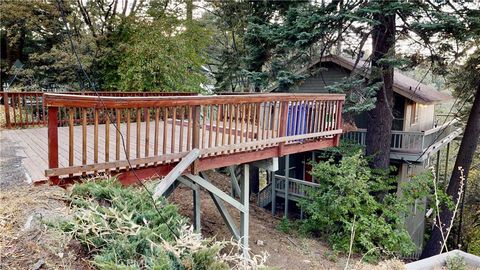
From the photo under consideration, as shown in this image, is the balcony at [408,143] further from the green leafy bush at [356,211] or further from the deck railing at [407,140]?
the green leafy bush at [356,211]

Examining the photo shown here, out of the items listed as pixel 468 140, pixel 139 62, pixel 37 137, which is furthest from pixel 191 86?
pixel 468 140

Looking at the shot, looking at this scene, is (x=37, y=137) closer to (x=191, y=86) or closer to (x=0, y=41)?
(x=191, y=86)

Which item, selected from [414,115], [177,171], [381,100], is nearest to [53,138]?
[177,171]

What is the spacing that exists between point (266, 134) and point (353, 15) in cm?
372

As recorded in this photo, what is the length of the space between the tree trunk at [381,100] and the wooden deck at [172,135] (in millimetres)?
2331

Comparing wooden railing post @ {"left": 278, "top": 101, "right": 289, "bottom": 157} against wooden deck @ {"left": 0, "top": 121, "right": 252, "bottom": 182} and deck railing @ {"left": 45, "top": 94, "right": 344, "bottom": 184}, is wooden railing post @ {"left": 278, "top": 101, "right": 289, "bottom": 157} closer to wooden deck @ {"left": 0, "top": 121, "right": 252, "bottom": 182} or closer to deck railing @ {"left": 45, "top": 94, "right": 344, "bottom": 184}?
deck railing @ {"left": 45, "top": 94, "right": 344, "bottom": 184}

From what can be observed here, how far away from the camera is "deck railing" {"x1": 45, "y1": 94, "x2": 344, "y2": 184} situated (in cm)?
343

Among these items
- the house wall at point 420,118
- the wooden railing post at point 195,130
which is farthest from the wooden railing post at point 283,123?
the house wall at point 420,118

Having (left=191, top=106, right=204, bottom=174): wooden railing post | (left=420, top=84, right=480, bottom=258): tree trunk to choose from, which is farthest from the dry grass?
(left=420, top=84, right=480, bottom=258): tree trunk

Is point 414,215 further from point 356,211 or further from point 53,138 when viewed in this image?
point 53,138

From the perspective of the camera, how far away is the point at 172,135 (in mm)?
4188

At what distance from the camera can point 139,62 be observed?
417 inches

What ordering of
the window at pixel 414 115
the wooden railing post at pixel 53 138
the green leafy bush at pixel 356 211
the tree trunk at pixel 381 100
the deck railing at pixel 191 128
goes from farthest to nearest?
the window at pixel 414 115
the tree trunk at pixel 381 100
the green leafy bush at pixel 356 211
the deck railing at pixel 191 128
the wooden railing post at pixel 53 138

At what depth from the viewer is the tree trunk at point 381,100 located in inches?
316
